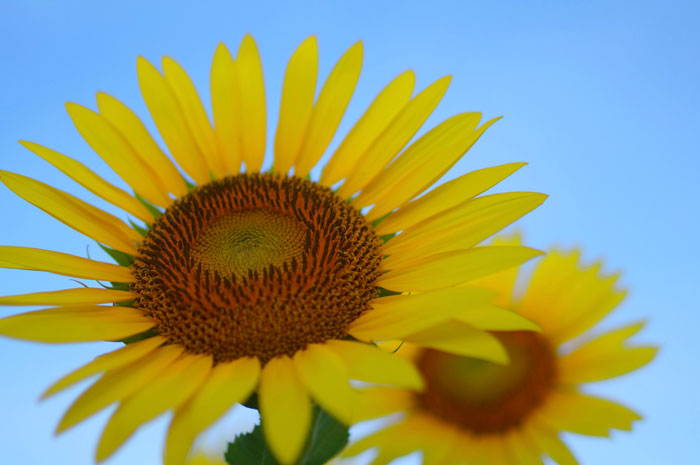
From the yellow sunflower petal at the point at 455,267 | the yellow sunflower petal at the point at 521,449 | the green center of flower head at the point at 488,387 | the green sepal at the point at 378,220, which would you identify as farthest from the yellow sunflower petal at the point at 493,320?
the green center of flower head at the point at 488,387

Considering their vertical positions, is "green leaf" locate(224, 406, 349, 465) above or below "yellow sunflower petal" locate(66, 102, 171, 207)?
below

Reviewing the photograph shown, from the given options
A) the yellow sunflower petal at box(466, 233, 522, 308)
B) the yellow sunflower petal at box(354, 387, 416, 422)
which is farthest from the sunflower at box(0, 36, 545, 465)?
the yellow sunflower petal at box(466, 233, 522, 308)

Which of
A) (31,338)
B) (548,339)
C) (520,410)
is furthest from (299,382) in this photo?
(548,339)

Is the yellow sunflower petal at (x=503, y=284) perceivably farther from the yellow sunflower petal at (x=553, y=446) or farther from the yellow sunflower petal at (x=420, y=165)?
the yellow sunflower petal at (x=420, y=165)

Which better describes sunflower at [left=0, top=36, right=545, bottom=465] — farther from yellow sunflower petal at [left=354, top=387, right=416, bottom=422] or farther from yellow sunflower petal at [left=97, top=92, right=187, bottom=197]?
yellow sunflower petal at [left=354, top=387, right=416, bottom=422]

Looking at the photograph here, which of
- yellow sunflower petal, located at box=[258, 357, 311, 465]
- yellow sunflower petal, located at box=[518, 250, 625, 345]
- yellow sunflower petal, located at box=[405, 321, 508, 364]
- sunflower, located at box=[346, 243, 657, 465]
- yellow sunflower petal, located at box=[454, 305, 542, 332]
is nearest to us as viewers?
yellow sunflower petal, located at box=[258, 357, 311, 465]

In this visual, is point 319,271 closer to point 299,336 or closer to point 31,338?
point 299,336
